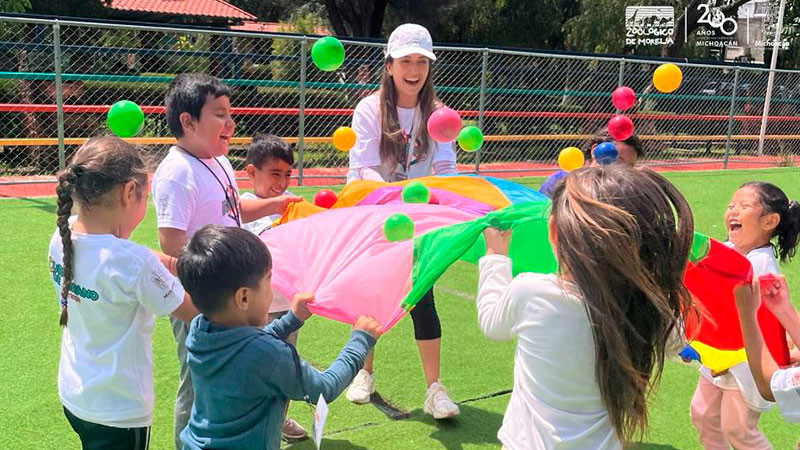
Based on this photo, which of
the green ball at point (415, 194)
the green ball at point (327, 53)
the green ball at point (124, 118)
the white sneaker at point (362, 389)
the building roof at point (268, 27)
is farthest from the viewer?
the building roof at point (268, 27)

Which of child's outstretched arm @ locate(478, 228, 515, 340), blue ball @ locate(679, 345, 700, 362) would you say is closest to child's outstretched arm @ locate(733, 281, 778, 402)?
blue ball @ locate(679, 345, 700, 362)

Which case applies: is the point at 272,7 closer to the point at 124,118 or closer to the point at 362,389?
the point at 124,118

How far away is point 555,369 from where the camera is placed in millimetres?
2027

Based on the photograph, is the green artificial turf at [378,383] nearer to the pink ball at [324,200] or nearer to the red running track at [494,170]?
the pink ball at [324,200]

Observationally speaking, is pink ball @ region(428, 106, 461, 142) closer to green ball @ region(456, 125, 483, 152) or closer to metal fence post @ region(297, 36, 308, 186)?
green ball @ region(456, 125, 483, 152)

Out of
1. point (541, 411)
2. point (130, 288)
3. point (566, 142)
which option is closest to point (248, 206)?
point (130, 288)

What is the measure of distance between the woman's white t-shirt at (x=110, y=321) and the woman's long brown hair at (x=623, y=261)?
4.14 feet

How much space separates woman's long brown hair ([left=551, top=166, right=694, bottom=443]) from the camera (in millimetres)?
1920

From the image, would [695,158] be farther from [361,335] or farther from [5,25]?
[361,335]

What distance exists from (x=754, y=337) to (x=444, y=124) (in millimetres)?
1765

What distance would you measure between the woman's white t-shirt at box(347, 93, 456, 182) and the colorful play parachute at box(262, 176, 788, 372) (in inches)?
26.0

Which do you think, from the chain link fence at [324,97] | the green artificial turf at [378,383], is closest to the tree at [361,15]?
the chain link fence at [324,97]

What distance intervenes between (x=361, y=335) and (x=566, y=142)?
46.9 feet

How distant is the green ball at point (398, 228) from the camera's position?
2.80m
